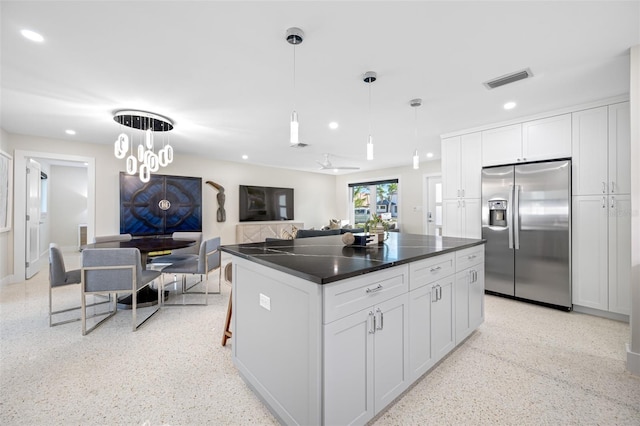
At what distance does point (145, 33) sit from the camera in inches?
75.9

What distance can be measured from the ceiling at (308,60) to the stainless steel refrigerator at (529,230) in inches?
31.9

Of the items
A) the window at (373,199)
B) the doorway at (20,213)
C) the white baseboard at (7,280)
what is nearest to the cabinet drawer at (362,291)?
the white baseboard at (7,280)

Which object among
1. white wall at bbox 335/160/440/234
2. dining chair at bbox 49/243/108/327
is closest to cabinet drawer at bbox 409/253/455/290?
dining chair at bbox 49/243/108/327

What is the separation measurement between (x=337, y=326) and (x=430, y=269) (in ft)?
3.21

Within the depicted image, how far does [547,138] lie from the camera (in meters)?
3.42

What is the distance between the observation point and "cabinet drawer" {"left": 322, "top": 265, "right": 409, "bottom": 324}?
1277 millimetres

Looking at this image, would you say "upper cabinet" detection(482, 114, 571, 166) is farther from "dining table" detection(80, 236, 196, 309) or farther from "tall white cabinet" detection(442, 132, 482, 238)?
"dining table" detection(80, 236, 196, 309)

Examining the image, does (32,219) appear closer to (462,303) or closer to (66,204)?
(66,204)

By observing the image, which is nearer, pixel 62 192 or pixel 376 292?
pixel 376 292

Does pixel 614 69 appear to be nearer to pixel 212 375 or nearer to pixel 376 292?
pixel 376 292

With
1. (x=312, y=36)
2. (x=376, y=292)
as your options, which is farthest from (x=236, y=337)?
(x=312, y=36)

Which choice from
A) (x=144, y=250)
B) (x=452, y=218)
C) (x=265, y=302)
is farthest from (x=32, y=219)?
(x=452, y=218)

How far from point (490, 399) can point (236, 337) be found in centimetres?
175

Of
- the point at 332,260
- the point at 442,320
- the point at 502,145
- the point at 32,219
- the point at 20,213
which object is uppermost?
the point at 502,145
